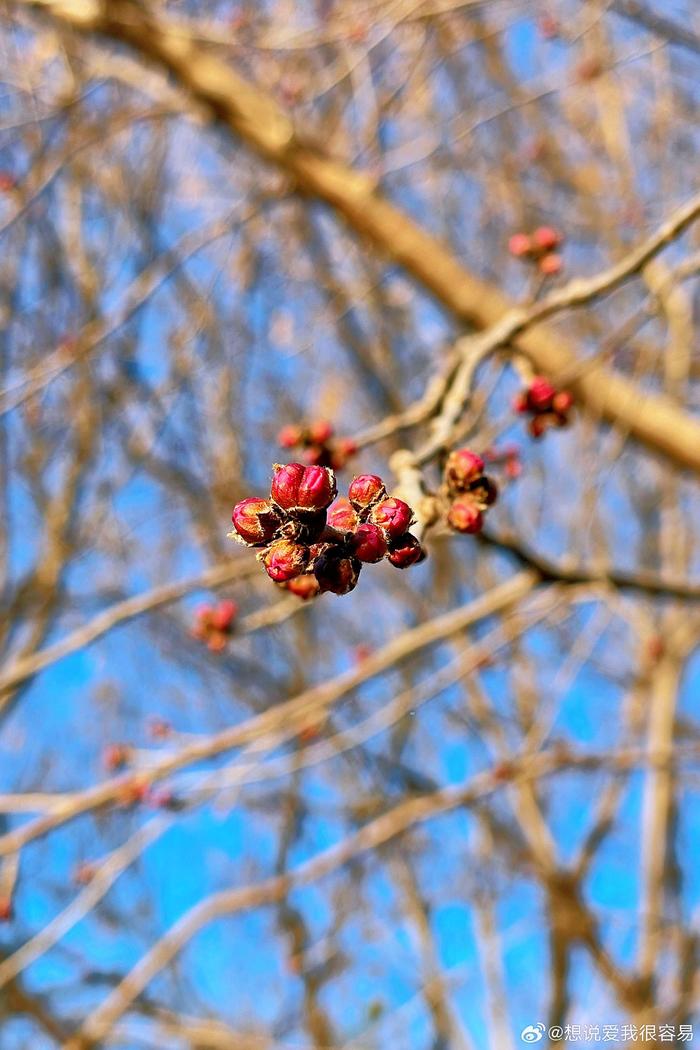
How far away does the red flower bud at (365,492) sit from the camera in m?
0.89

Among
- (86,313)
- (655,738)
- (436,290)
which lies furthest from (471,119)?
(655,738)

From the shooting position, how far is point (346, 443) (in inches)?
66.1

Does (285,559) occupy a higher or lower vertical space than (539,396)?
lower

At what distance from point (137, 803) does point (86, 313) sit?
3168 millimetres

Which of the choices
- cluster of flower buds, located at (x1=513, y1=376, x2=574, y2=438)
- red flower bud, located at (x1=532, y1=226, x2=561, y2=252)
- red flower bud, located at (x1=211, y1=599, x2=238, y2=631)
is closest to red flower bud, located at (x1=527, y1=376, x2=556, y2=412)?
cluster of flower buds, located at (x1=513, y1=376, x2=574, y2=438)

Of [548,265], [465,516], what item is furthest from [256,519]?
[548,265]

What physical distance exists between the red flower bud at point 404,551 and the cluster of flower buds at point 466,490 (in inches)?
11.6

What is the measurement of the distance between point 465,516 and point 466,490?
5cm

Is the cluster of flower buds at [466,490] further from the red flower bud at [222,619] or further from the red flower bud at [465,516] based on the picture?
the red flower bud at [222,619]

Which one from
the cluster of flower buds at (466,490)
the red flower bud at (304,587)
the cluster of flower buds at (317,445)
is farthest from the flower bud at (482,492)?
the cluster of flower buds at (317,445)

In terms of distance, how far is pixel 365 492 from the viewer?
89 centimetres

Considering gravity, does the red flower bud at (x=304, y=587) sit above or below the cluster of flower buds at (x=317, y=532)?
above

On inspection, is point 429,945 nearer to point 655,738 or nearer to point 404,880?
point 404,880

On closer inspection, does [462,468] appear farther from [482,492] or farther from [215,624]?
[215,624]
